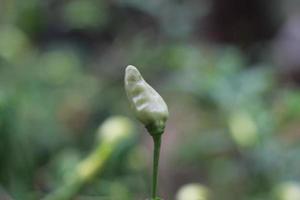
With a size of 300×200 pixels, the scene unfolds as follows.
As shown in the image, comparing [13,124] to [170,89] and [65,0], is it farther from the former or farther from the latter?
[65,0]

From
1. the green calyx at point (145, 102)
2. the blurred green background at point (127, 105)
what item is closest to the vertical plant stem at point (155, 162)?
the green calyx at point (145, 102)

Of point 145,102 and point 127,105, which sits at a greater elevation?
point 127,105

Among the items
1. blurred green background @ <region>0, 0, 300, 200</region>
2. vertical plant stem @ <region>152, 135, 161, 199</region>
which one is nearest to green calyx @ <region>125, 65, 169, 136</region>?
vertical plant stem @ <region>152, 135, 161, 199</region>

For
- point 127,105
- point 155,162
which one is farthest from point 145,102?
point 127,105

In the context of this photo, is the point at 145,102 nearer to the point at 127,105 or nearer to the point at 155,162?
the point at 155,162

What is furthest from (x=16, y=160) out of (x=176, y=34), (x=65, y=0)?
(x=65, y=0)

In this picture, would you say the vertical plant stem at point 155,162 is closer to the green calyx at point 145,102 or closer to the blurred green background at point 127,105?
the green calyx at point 145,102
